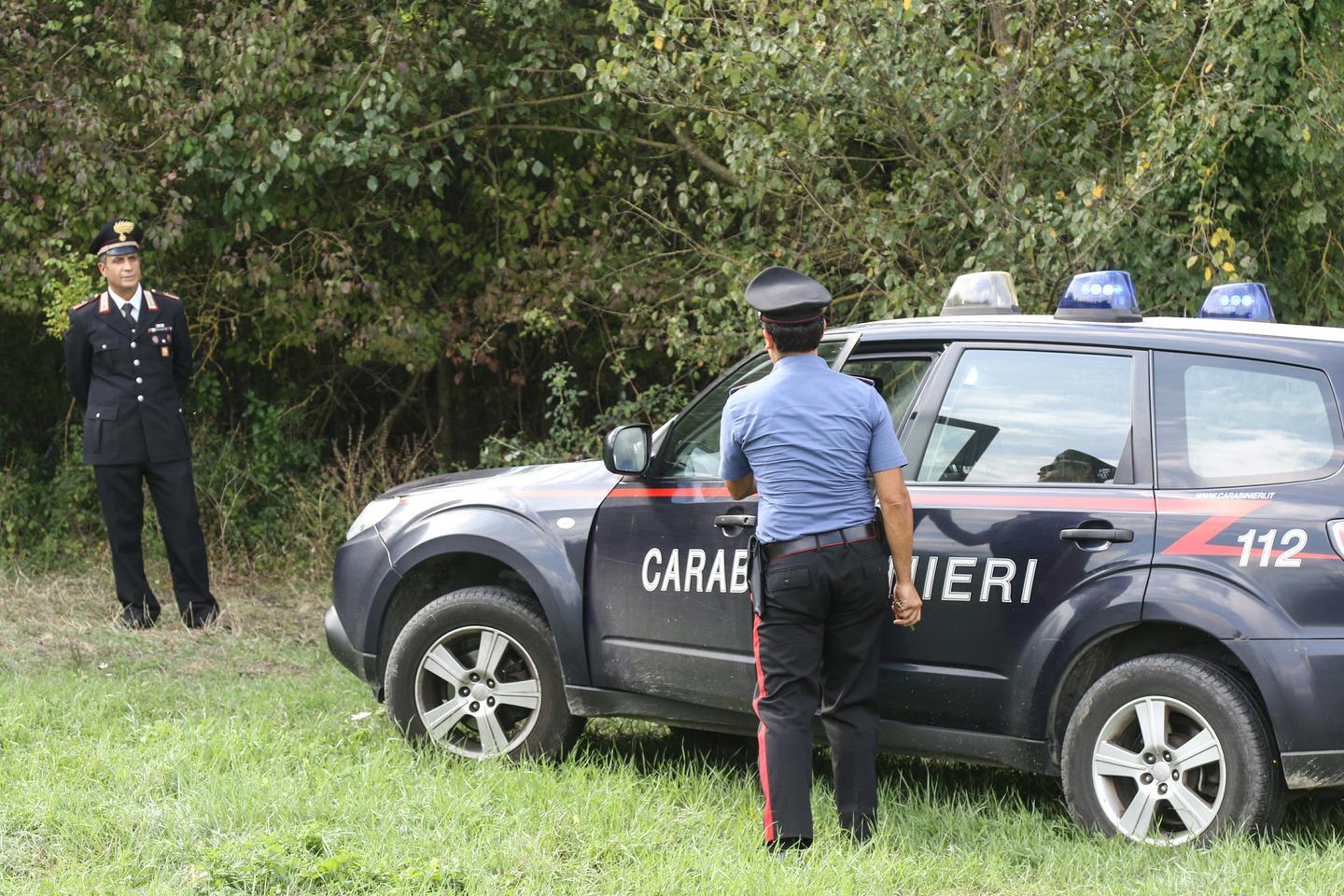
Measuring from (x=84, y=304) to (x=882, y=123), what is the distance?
434cm

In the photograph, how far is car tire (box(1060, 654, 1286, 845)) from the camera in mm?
4129

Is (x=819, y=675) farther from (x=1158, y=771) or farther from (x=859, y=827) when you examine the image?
(x=1158, y=771)

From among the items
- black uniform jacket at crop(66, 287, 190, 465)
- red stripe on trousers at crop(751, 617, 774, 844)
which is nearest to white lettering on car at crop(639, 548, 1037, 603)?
red stripe on trousers at crop(751, 617, 774, 844)

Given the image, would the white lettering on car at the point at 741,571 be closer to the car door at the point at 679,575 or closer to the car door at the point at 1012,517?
the car door at the point at 679,575

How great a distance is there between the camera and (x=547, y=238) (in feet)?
33.2

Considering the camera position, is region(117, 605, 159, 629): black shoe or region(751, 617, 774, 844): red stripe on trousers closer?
region(751, 617, 774, 844): red stripe on trousers

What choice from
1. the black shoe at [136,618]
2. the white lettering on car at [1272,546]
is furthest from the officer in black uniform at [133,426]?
the white lettering on car at [1272,546]

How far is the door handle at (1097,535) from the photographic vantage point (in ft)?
14.2

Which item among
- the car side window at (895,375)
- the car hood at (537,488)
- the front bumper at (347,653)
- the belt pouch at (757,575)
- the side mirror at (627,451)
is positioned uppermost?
the car side window at (895,375)

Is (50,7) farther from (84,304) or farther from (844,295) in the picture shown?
(844,295)

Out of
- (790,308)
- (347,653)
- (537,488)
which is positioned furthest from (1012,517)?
(347,653)

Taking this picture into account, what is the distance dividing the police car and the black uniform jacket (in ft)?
10.3

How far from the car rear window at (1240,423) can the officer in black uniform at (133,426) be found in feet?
18.2

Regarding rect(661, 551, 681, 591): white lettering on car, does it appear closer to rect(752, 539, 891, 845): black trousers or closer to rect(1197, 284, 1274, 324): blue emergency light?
rect(752, 539, 891, 845): black trousers
